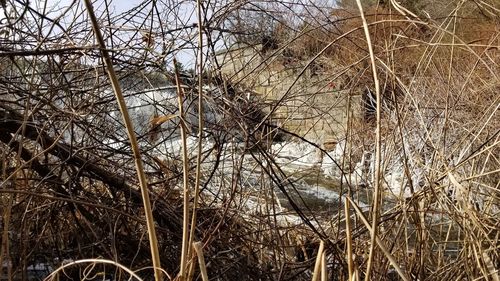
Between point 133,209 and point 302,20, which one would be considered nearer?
point 133,209

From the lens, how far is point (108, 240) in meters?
2.09

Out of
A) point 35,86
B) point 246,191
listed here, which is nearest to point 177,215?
point 246,191

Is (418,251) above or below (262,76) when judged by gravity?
below

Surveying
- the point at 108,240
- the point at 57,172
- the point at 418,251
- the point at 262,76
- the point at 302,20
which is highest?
the point at 302,20

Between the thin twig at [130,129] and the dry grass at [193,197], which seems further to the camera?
the dry grass at [193,197]

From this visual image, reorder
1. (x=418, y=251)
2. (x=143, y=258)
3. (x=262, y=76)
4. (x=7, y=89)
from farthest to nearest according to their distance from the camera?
(x=262, y=76)
(x=143, y=258)
(x=7, y=89)
(x=418, y=251)

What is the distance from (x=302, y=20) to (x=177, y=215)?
3.16ft

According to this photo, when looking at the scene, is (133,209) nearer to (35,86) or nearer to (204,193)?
(204,193)

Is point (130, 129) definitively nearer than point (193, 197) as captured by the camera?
Yes

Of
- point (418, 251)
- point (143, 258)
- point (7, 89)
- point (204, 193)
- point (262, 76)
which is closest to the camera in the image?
point (418, 251)

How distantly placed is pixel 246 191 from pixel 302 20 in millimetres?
740

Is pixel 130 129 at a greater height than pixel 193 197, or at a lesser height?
greater

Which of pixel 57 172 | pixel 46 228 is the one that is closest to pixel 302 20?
pixel 57 172

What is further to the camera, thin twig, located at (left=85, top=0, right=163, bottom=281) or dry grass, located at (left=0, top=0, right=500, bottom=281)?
dry grass, located at (left=0, top=0, right=500, bottom=281)
